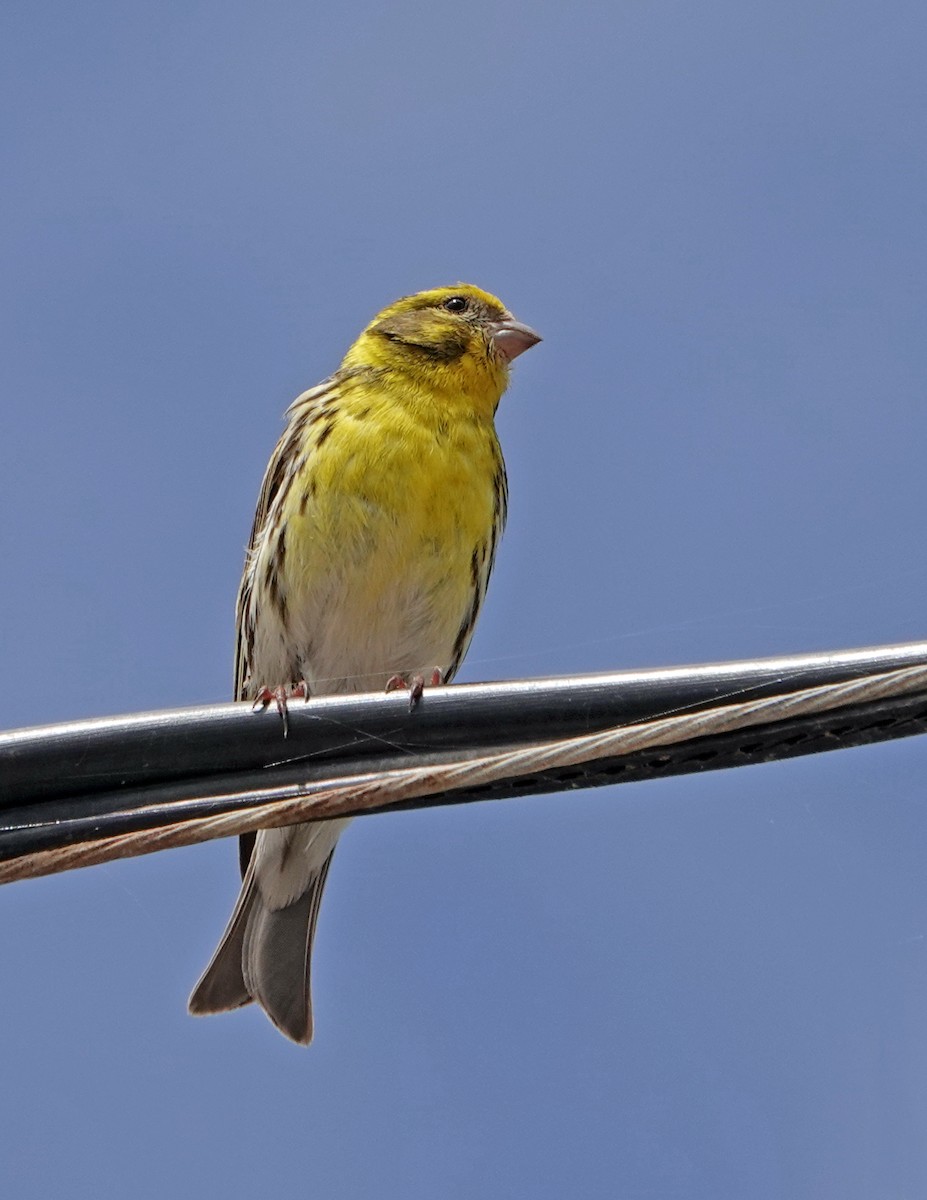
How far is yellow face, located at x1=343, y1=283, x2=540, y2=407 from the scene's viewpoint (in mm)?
6137

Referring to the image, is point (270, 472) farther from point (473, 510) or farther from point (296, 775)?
point (296, 775)

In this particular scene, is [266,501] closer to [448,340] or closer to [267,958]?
[448,340]

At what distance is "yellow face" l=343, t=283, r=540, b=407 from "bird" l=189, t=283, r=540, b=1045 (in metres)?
0.03

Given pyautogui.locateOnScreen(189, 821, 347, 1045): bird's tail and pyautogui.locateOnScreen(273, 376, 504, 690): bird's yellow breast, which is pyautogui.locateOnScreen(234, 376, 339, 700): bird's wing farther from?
pyautogui.locateOnScreen(189, 821, 347, 1045): bird's tail

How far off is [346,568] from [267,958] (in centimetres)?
130

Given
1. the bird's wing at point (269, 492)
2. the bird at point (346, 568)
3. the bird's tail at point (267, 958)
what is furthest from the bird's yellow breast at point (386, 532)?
the bird's tail at point (267, 958)

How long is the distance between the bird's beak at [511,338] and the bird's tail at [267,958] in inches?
79.7

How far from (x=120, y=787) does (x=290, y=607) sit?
2780mm

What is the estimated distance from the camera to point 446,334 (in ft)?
20.9

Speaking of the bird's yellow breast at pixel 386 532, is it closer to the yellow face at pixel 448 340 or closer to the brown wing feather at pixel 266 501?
the brown wing feather at pixel 266 501

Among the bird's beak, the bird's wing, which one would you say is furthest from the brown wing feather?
the bird's beak

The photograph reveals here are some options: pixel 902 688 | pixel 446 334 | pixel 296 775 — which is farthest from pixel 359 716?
pixel 446 334

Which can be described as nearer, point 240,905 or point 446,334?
point 240,905

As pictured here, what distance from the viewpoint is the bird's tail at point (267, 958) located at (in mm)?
4961
